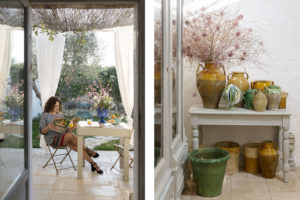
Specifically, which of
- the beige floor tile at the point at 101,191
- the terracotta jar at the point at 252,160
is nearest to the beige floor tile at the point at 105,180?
the beige floor tile at the point at 101,191

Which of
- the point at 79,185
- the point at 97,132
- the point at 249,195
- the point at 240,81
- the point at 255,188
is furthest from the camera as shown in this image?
the point at 97,132

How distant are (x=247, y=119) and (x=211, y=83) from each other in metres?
0.52

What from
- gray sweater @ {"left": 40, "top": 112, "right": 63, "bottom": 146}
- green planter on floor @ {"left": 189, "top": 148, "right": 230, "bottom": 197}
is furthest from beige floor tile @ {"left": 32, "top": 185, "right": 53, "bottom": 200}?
green planter on floor @ {"left": 189, "top": 148, "right": 230, "bottom": 197}

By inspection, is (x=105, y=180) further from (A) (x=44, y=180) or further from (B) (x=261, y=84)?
(B) (x=261, y=84)

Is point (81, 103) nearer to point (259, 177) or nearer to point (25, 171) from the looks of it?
point (259, 177)

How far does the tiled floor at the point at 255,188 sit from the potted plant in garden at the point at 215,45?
2.73ft

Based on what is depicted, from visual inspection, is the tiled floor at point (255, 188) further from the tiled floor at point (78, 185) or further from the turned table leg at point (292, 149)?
the tiled floor at point (78, 185)

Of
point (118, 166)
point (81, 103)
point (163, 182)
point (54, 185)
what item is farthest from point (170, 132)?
point (81, 103)

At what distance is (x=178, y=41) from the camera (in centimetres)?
346

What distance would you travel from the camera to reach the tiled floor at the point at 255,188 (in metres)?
3.48

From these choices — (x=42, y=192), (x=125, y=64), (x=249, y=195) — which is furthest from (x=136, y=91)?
(x=125, y=64)

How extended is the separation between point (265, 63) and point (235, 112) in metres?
0.86

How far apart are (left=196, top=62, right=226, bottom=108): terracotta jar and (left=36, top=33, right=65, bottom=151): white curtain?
118 inches

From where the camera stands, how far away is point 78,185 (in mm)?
4574
